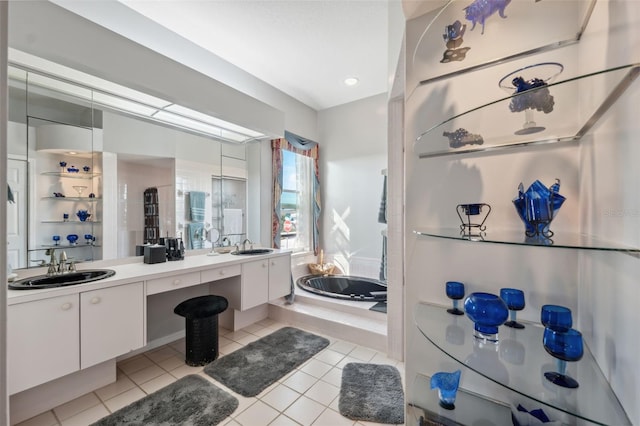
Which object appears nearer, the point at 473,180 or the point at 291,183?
the point at 473,180

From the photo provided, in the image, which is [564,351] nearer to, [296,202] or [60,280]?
[60,280]

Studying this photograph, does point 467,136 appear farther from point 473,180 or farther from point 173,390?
point 173,390

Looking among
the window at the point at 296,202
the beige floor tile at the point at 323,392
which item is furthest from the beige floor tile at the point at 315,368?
the window at the point at 296,202

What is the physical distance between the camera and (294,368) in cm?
218

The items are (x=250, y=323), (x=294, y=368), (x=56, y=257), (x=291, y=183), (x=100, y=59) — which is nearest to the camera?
(x=100, y=59)

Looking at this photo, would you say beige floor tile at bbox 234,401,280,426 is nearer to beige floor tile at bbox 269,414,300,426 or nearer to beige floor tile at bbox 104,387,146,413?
beige floor tile at bbox 269,414,300,426

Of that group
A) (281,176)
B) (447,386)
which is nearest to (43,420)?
(447,386)

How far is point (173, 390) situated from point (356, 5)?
3427 millimetres

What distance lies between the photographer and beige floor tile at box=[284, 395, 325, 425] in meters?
1.64

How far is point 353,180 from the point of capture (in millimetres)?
4199

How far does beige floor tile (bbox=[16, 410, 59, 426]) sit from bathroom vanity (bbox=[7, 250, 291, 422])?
1.4 inches

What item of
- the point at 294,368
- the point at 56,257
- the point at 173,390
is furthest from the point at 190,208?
the point at 294,368

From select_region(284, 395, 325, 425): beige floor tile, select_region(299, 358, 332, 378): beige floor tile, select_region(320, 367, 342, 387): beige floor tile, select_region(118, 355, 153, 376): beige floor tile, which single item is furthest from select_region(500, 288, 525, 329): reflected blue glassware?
select_region(118, 355, 153, 376): beige floor tile

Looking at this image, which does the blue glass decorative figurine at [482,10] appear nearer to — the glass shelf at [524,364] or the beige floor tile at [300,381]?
the glass shelf at [524,364]
